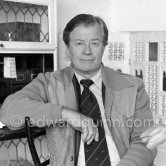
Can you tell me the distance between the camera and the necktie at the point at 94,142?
145 cm

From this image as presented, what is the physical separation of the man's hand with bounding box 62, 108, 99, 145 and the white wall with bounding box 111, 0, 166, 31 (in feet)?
4.77

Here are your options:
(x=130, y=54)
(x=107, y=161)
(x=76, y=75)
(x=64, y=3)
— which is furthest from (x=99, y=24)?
(x=130, y=54)

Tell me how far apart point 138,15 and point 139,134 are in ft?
4.66

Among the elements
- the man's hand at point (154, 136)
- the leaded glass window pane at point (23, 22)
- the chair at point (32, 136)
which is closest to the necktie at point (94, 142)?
the chair at point (32, 136)

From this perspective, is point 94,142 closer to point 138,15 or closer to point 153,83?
point 153,83

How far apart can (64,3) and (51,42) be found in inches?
21.7

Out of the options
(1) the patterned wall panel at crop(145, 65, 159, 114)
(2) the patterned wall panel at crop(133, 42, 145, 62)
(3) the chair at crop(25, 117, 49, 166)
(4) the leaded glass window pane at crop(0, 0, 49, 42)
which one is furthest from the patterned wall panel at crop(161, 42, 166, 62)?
(3) the chair at crop(25, 117, 49, 166)

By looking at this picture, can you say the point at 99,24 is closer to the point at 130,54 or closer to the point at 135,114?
the point at 135,114

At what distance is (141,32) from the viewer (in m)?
2.70

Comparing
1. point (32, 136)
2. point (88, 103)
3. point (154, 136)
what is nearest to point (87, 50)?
point (88, 103)

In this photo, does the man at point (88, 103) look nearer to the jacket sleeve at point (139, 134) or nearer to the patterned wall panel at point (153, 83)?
the jacket sleeve at point (139, 134)

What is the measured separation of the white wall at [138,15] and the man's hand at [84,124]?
1.45m

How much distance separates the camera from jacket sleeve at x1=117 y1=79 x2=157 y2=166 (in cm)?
129

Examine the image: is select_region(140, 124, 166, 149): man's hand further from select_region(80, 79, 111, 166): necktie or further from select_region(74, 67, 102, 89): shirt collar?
select_region(74, 67, 102, 89): shirt collar
